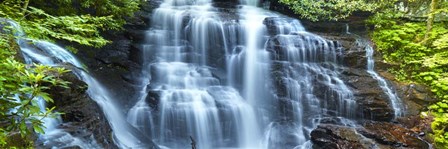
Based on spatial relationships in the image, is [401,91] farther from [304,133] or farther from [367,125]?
[304,133]

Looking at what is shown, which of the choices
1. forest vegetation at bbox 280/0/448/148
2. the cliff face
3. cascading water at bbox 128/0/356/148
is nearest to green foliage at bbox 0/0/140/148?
the cliff face

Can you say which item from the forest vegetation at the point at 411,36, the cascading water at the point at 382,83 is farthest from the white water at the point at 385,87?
the forest vegetation at the point at 411,36

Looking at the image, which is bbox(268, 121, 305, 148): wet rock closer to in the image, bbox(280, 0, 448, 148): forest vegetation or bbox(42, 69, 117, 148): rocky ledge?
bbox(280, 0, 448, 148): forest vegetation

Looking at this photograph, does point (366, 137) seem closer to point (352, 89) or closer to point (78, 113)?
point (352, 89)

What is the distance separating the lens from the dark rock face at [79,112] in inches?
193

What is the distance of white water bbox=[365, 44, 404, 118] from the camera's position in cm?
847

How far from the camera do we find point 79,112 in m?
5.09

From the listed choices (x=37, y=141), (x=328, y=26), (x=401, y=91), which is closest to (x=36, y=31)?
(x=37, y=141)

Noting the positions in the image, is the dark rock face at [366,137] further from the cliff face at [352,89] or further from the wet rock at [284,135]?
the wet rock at [284,135]

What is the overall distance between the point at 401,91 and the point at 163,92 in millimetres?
6516

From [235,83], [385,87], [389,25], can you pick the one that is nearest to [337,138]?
[385,87]

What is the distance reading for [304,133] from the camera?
8547mm

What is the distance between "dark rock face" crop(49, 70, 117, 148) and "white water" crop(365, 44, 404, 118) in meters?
7.09

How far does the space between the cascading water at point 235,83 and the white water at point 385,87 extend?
97 centimetres
